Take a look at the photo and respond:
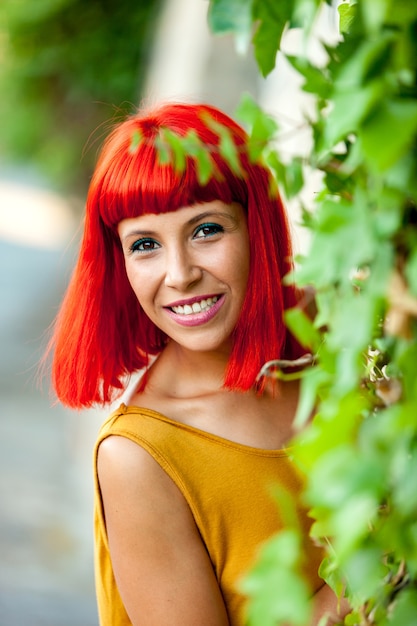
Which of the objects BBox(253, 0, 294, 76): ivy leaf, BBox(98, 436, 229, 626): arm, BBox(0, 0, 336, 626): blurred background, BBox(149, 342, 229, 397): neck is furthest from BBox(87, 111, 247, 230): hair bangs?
BBox(0, 0, 336, 626): blurred background

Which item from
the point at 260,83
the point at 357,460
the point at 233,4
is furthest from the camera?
the point at 260,83

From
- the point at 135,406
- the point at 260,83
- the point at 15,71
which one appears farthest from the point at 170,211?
the point at 15,71

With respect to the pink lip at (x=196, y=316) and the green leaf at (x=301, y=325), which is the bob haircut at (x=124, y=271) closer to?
the pink lip at (x=196, y=316)

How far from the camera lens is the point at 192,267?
1.63m

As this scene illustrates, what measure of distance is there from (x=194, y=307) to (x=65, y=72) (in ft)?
22.5

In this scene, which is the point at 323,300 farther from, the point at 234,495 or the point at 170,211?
the point at 234,495

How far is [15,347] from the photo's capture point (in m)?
10.0

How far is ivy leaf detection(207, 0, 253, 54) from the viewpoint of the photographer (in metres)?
0.75

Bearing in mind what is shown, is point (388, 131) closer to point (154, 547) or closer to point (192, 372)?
point (154, 547)

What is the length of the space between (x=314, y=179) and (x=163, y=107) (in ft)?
4.69

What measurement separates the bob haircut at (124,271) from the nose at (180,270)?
0.30ft

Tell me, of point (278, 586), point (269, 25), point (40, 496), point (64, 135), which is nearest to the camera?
point (278, 586)

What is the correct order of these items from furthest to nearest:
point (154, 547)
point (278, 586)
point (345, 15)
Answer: point (154, 547) < point (345, 15) < point (278, 586)

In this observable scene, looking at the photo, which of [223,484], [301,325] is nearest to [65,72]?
[223,484]
